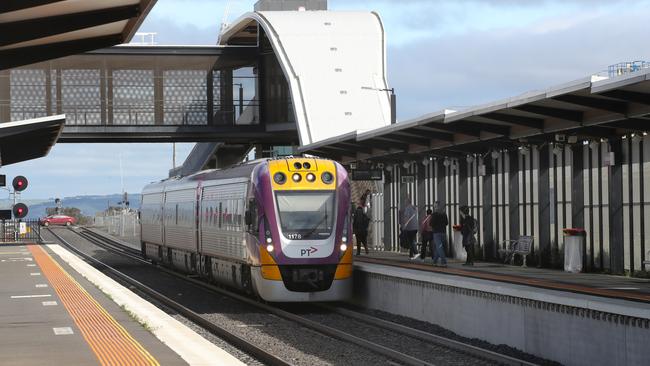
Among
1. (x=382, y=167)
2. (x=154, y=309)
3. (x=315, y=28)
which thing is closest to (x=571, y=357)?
(x=154, y=309)

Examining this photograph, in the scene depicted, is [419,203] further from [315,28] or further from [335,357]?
[315,28]

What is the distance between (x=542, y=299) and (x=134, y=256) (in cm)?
3810

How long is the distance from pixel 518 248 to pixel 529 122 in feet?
13.4

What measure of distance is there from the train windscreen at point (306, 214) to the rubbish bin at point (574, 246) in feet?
16.8

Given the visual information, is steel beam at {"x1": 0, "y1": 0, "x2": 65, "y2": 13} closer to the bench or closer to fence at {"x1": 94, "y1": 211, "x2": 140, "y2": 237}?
the bench

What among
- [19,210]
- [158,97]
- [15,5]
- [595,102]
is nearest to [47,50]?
[15,5]

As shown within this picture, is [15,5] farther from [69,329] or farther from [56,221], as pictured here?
[56,221]

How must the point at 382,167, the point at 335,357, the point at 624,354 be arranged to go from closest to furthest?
the point at 624,354, the point at 335,357, the point at 382,167

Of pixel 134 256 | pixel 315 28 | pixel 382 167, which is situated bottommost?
pixel 134 256

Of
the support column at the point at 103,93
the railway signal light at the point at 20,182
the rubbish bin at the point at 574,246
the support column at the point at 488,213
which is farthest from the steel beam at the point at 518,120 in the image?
the railway signal light at the point at 20,182

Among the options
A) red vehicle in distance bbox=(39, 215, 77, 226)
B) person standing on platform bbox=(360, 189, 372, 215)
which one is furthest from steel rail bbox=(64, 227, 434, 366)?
red vehicle in distance bbox=(39, 215, 77, 226)

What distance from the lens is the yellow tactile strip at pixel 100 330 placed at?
41.5 ft

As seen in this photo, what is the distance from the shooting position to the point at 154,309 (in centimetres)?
1895

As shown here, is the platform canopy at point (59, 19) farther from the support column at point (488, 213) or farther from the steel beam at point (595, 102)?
the support column at point (488, 213)
